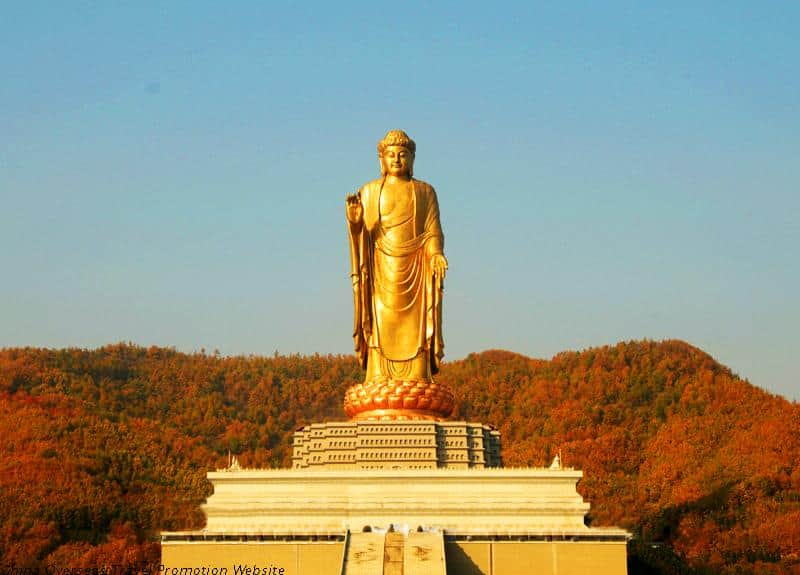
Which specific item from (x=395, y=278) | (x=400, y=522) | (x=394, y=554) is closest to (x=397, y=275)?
(x=395, y=278)

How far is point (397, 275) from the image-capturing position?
1137 inches

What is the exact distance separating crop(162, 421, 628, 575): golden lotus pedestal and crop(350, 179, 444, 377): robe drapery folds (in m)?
2.74

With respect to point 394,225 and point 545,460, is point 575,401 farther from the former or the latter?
point 394,225

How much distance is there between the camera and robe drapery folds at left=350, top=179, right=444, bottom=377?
2877 centimetres

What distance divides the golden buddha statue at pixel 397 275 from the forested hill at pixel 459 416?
23.0ft

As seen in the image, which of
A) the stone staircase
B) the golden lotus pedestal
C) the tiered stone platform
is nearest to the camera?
the stone staircase

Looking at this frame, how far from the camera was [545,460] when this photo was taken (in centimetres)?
4212

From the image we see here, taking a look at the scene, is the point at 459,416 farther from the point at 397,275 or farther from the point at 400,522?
the point at 400,522

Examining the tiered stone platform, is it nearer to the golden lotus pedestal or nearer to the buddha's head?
the golden lotus pedestal

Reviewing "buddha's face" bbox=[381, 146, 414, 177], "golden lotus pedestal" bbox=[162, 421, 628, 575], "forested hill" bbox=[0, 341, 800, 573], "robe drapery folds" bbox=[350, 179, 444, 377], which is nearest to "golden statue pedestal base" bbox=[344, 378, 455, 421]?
"robe drapery folds" bbox=[350, 179, 444, 377]

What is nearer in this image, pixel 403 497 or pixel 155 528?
pixel 403 497

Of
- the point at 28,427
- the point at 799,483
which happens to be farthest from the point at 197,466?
the point at 799,483

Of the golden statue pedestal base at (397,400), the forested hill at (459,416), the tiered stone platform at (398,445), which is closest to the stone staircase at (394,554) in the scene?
the tiered stone platform at (398,445)

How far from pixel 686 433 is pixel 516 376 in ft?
24.1
